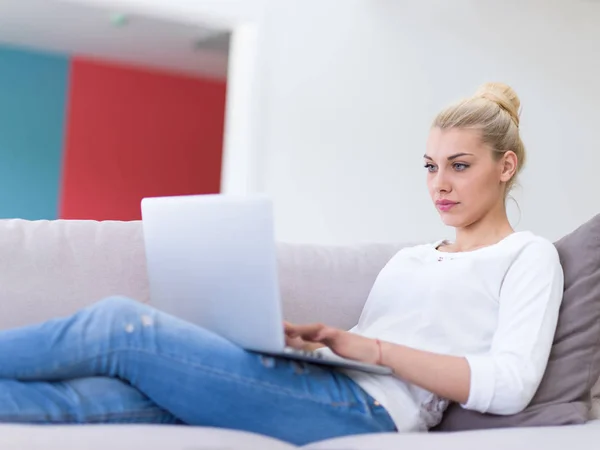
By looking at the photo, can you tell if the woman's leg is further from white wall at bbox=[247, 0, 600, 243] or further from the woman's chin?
white wall at bbox=[247, 0, 600, 243]

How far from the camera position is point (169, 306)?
1.52 metres

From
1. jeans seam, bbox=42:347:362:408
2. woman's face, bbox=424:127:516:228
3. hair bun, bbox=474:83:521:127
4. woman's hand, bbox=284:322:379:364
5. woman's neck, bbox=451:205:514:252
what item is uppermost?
hair bun, bbox=474:83:521:127

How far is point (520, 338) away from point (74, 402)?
2.49 feet

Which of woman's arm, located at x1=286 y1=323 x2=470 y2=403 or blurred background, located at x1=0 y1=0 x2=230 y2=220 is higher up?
blurred background, located at x1=0 y1=0 x2=230 y2=220

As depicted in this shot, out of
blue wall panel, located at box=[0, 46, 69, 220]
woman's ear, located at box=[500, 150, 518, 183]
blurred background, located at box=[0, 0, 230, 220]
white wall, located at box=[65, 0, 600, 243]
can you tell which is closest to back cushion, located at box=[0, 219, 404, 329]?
woman's ear, located at box=[500, 150, 518, 183]

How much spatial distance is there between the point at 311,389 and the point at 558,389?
492 millimetres

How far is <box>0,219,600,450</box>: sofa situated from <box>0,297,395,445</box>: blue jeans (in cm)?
5

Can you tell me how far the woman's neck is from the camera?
1711 millimetres

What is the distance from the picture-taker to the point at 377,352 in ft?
4.65

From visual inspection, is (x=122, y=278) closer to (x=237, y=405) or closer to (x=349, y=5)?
(x=237, y=405)

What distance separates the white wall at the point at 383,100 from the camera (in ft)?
14.3

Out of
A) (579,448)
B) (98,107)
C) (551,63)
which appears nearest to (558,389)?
(579,448)

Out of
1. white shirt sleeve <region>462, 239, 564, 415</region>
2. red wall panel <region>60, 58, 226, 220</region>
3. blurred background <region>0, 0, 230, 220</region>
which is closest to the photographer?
white shirt sleeve <region>462, 239, 564, 415</region>

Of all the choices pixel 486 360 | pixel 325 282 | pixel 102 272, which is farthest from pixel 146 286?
pixel 486 360
